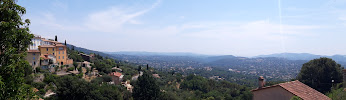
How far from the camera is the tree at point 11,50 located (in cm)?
686

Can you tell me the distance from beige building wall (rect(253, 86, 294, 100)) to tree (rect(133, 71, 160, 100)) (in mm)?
25146

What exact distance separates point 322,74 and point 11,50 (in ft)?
131

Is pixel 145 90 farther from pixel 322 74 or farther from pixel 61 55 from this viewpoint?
pixel 322 74

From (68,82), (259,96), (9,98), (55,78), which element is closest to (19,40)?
(9,98)

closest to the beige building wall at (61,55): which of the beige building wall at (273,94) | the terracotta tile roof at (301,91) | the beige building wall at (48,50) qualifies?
the beige building wall at (48,50)

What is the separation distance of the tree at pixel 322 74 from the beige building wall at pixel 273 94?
82.9 ft

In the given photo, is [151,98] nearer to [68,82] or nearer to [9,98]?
[68,82]

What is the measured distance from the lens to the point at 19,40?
755 centimetres

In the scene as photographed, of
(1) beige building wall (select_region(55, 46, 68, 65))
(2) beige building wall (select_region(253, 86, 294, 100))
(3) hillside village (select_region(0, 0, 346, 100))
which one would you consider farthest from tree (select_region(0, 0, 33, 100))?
(1) beige building wall (select_region(55, 46, 68, 65))

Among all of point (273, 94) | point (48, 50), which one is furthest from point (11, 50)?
point (48, 50)

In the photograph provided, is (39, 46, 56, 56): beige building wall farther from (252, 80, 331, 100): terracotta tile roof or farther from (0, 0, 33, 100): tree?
(252, 80, 331, 100): terracotta tile roof

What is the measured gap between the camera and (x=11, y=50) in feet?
22.7

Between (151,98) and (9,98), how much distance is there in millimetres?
30932

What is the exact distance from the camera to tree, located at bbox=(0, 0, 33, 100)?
6855mm
